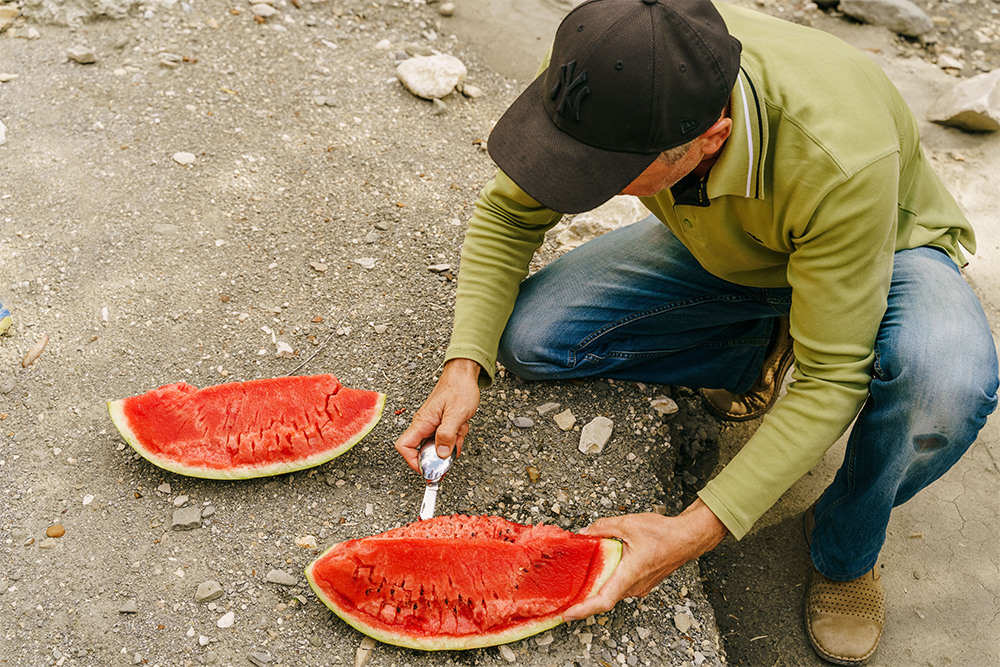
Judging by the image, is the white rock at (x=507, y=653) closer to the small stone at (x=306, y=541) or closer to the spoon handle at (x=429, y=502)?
the spoon handle at (x=429, y=502)

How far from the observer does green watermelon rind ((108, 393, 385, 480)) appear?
88.9 inches

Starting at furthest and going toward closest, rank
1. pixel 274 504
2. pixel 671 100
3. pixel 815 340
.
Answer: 1. pixel 274 504
2. pixel 815 340
3. pixel 671 100

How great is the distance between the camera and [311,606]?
2.11 meters

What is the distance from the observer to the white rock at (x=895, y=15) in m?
5.58

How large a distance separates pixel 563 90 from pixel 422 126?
2497 millimetres

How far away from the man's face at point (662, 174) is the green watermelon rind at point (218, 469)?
119 cm

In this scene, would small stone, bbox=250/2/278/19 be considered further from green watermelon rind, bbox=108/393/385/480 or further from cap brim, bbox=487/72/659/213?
cap brim, bbox=487/72/659/213

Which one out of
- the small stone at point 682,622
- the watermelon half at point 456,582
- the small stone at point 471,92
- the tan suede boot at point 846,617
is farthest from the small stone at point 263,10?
the tan suede boot at point 846,617

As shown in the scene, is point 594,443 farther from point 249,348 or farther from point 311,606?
point 249,348

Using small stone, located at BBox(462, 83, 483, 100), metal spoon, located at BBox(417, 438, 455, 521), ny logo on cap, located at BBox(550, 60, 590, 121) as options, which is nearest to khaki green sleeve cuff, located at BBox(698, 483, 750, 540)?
metal spoon, located at BBox(417, 438, 455, 521)

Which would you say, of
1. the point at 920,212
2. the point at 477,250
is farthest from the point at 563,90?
the point at 920,212

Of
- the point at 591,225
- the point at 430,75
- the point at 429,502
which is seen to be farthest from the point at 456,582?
the point at 430,75

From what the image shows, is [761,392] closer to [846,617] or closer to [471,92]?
[846,617]

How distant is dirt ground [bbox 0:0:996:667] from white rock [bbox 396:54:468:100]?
89 mm
